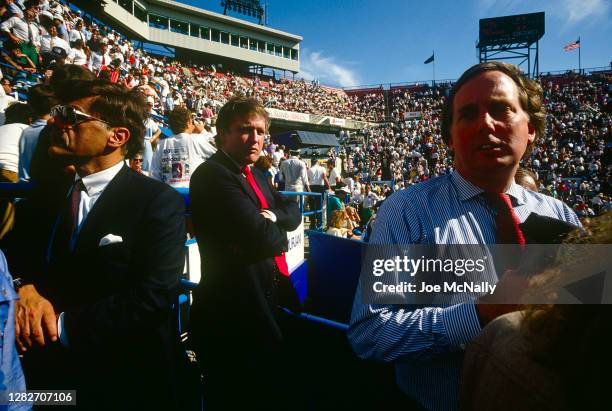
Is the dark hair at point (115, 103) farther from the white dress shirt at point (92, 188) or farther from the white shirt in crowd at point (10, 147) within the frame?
the white shirt in crowd at point (10, 147)

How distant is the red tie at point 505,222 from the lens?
1.23 m

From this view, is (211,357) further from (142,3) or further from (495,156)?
(142,3)

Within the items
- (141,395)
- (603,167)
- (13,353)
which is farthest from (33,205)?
(603,167)

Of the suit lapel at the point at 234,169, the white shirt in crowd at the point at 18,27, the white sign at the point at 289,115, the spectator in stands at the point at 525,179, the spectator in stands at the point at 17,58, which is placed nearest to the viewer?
the suit lapel at the point at 234,169

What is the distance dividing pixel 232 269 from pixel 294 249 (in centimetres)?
251

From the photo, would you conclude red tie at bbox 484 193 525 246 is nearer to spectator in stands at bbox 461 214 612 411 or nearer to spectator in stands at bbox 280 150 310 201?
spectator in stands at bbox 461 214 612 411

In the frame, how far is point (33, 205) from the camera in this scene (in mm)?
1692

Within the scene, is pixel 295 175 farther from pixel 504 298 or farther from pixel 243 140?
pixel 504 298

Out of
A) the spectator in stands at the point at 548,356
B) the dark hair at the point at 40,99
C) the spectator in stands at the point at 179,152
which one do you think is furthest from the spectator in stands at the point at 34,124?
the spectator in stands at the point at 548,356

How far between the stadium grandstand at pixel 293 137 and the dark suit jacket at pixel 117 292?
0.13 ft

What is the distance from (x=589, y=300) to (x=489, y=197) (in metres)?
0.79

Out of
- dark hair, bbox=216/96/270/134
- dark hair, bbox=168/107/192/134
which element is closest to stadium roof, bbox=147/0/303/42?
dark hair, bbox=168/107/192/134

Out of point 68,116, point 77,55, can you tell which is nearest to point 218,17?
point 77,55

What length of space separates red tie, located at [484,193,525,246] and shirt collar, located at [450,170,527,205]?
0.07 m
